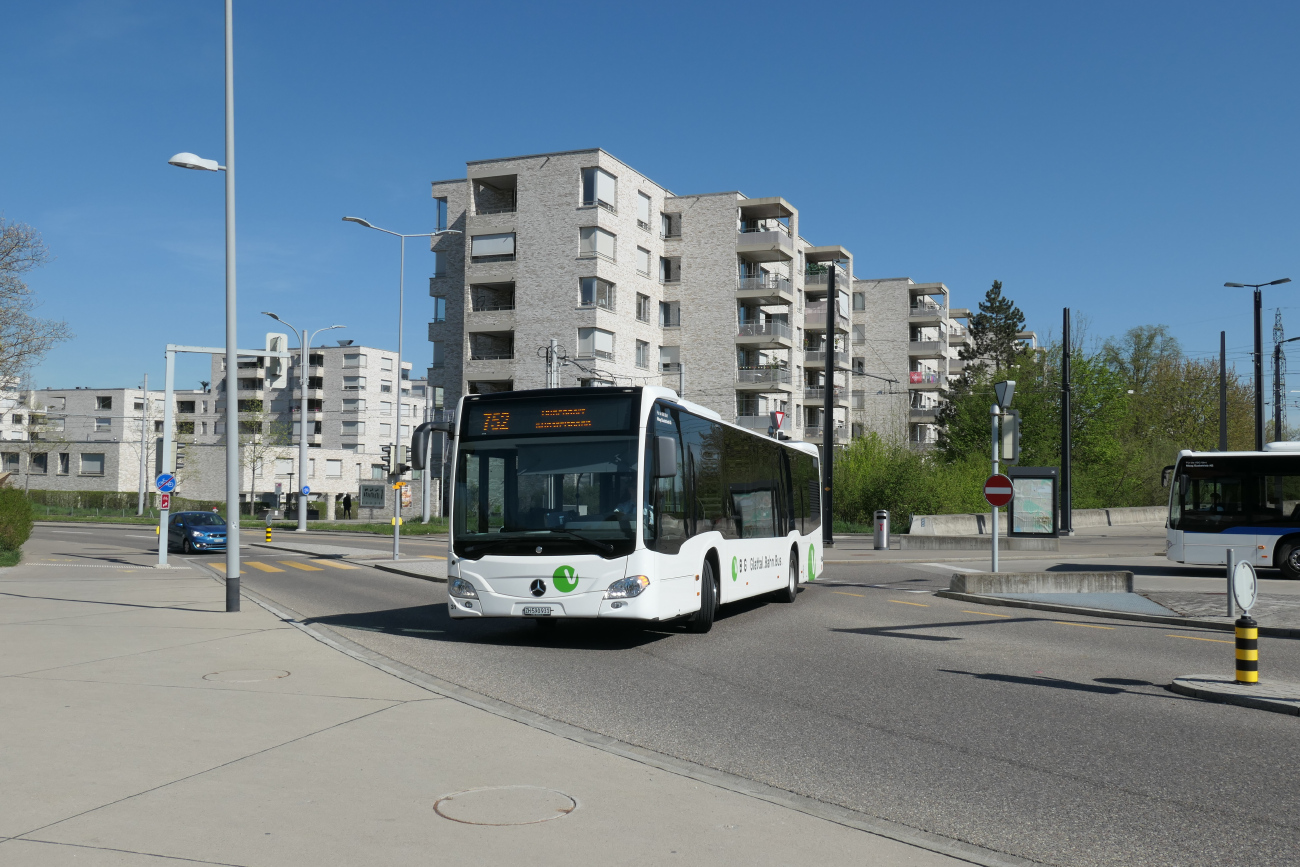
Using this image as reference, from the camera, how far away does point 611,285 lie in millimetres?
58312

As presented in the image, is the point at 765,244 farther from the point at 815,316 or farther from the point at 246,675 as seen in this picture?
the point at 246,675

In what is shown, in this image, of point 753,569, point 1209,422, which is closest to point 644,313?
point 1209,422

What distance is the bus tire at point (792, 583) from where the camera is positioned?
17812 mm

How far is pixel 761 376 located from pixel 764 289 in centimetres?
505

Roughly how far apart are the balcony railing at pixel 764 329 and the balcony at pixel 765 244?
409 cm

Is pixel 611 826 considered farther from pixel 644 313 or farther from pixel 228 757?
pixel 644 313

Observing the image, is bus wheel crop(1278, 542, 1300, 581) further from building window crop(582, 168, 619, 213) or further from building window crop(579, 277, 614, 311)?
building window crop(582, 168, 619, 213)

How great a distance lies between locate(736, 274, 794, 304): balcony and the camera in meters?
65.7

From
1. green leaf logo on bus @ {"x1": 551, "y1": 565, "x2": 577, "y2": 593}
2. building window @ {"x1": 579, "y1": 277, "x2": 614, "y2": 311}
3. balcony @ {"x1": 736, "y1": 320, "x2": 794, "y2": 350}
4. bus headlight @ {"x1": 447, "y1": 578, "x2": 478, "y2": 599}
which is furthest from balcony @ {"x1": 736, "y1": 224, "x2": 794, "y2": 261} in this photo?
green leaf logo on bus @ {"x1": 551, "y1": 565, "x2": 577, "y2": 593}

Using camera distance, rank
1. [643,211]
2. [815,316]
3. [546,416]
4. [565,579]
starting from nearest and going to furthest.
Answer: [565,579] < [546,416] < [643,211] < [815,316]

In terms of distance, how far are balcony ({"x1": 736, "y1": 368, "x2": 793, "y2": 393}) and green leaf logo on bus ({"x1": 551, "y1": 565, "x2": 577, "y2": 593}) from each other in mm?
53831

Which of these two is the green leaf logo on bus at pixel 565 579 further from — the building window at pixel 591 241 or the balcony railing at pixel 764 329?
the balcony railing at pixel 764 329

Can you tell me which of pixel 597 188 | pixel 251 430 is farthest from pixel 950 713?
pixel 251 430

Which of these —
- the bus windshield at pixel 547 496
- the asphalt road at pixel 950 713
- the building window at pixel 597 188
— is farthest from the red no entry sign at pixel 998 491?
the building window at pixel 597 188
